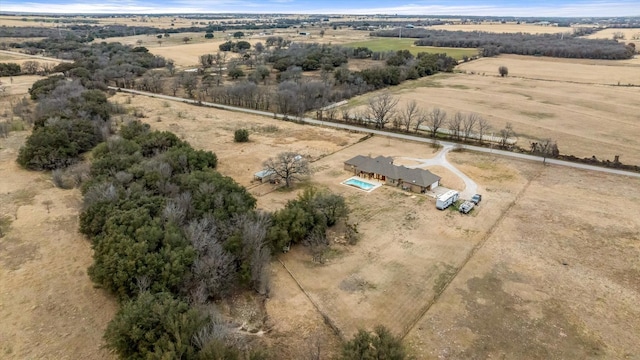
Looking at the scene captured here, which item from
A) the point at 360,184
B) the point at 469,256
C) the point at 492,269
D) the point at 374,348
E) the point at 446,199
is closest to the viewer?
the point at 374,348

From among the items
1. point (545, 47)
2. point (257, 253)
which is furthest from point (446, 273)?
point (545, 47)

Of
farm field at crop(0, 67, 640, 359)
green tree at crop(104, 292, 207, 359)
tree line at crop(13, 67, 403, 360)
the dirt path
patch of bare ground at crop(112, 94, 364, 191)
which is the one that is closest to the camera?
green tree at crop(104, 292, 207, 359)

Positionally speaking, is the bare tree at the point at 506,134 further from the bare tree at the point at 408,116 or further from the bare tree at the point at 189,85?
the bare tree at the point at 189,85

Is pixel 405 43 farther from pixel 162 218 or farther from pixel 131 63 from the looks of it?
pixel 162 218

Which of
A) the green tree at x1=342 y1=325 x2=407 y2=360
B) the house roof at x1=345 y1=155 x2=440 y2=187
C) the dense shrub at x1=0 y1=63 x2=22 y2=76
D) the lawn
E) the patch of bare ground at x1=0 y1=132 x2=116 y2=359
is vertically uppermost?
the lawn

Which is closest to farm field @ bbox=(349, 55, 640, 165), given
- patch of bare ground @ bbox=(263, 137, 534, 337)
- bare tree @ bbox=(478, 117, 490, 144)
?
bare tree @ bbox=(478, 117, 490, 144)

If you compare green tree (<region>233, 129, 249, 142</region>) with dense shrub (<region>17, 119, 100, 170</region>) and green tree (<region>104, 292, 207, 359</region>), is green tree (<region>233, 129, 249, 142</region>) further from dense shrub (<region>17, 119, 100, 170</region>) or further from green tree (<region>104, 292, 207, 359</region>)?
green tree (<region>104, 292, 207, 359</region>)

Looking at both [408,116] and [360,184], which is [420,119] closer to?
[408,116]
